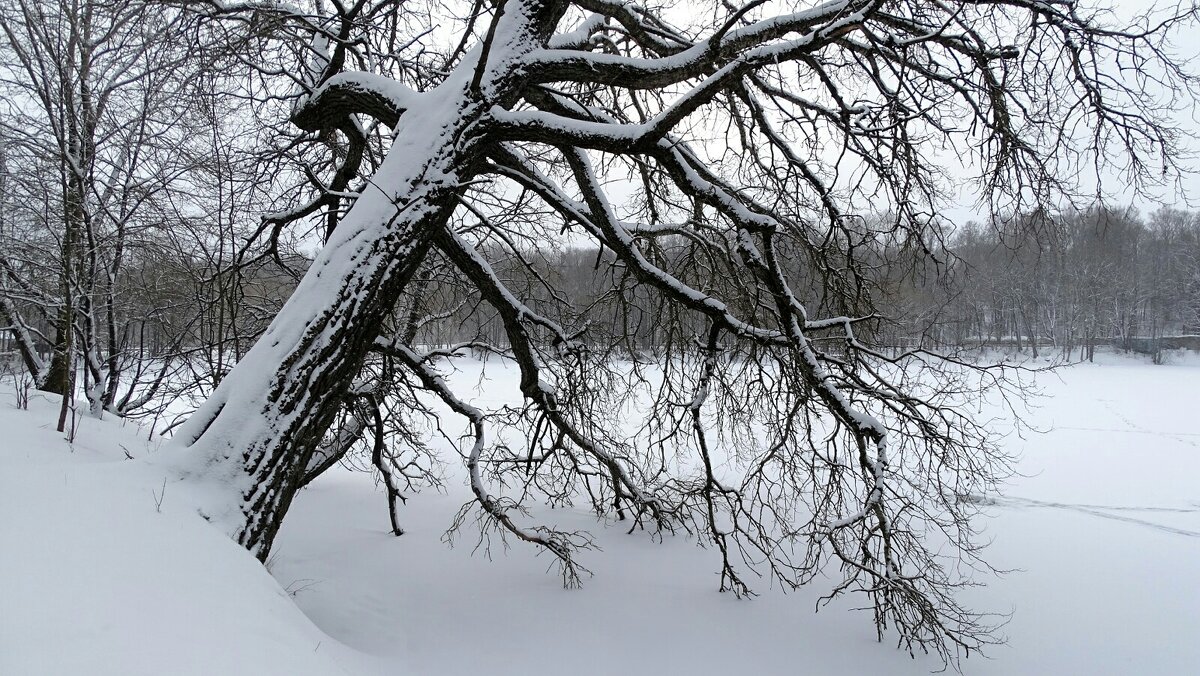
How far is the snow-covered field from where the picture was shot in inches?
70.7

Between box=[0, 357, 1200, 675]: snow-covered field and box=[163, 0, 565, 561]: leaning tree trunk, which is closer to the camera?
box=[0, 357, 1200, 675]: snow-covered field

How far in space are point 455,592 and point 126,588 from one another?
3.90 meters

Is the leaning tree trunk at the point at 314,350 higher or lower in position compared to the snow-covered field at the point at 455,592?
higher

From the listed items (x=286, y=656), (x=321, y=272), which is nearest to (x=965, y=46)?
(x=321, y=272)

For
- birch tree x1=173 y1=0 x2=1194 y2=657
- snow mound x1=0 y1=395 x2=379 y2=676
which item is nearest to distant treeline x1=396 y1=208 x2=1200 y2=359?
birch tree x1=173 y1=0 x2=1194 y2=657

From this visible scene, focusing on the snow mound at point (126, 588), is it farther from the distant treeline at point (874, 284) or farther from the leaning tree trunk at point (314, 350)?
the distant treeline at point (874, 284)

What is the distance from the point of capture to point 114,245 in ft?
22.3

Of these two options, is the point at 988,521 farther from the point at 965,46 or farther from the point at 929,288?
the point at 965,46

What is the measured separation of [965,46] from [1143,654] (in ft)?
16.6

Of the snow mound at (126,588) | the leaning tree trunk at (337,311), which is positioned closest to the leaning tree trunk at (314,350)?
the leaning tree trunk at (337,311)

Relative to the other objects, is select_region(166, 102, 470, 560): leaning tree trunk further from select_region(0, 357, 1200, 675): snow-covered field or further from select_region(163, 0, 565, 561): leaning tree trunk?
select_region(0, 357, 1200, 675): snow-covered field

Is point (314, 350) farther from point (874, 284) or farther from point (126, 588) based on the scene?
point (874, 284)

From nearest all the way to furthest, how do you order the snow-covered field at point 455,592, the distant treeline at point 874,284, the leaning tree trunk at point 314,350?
the snow-covered field at point 455,592 → the leaning tree trunk at point 314,350 → the distant treeline at point 874,284

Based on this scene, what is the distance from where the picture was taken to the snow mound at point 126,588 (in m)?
1.55
